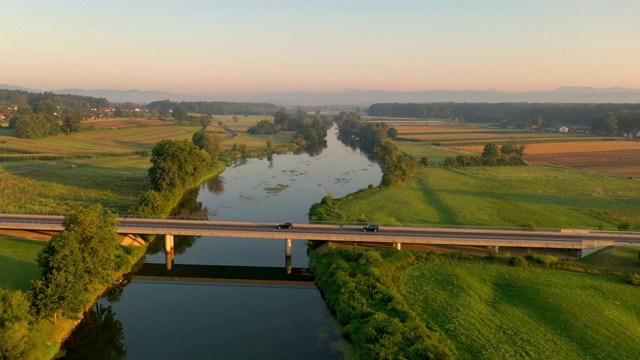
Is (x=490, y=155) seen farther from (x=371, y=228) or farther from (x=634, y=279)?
(x=634, y=279)

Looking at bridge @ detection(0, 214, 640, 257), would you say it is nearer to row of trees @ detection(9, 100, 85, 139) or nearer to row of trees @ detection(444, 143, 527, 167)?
row of trees @ detection(444, 143, 527, 167)

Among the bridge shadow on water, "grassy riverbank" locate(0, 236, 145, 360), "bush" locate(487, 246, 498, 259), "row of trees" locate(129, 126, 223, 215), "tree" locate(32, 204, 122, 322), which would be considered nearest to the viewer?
"grassy riverbank" locate(0, 236, 145, 360)

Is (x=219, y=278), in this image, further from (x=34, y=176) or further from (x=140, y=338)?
(x=34, y=176)

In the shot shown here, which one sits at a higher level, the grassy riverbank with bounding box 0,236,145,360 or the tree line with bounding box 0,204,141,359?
the tree line with bounding box 0,204,141,359

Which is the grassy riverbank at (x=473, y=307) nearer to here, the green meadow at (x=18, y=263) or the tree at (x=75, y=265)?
the tree at (x=75, y=265)

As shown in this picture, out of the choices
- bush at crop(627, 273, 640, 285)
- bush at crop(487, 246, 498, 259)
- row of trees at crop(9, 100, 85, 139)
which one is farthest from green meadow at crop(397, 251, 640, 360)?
row of trees at crop(9, 100, 85, 139)

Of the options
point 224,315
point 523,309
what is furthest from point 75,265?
point 523,309

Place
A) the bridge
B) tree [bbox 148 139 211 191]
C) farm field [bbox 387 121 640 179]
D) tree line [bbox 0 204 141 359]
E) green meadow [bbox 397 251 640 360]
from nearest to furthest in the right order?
tree line [bbox 0 204 141 359] → green meadow [bbox 397 251 640 360] → the bridge → tree [bbox 148 139 211 191] → farm field [bbox 387 121 640 179]
